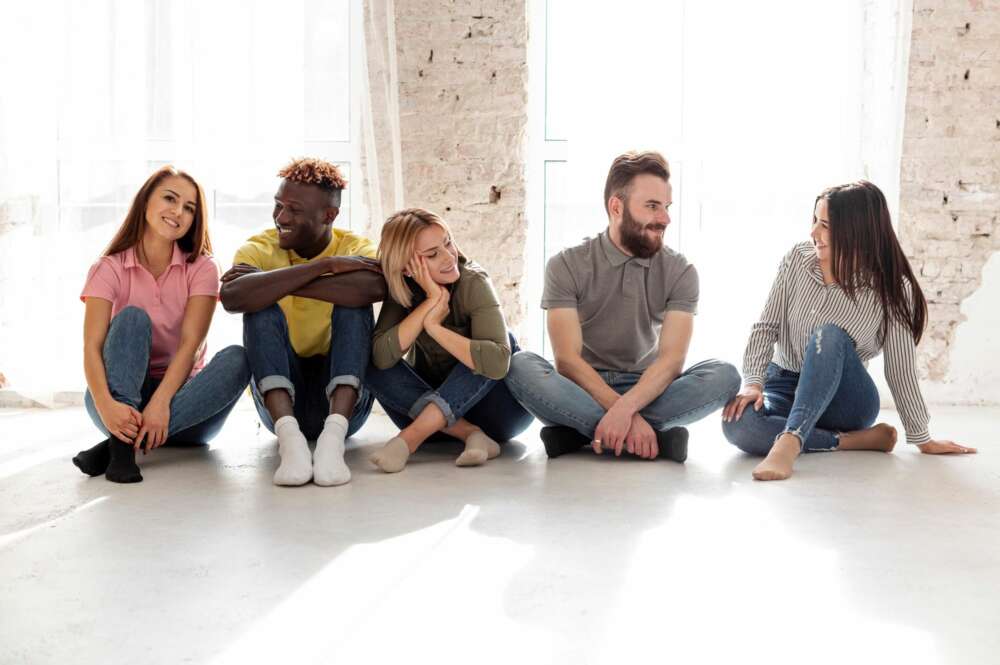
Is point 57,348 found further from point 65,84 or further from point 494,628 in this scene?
point 494,628

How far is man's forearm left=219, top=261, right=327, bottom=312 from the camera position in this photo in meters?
2.70

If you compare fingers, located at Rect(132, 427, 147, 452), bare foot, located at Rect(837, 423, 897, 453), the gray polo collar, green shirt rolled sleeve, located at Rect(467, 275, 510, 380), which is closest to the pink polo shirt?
fingers, located at Rect(132, 427, 147, 452)

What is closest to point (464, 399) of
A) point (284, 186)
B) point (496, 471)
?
point (496, 471)

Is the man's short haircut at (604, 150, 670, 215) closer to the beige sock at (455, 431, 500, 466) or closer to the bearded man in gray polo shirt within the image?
the bearded man in gray polo shirt

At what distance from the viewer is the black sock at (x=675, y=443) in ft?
9.21

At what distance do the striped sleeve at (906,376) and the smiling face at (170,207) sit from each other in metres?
2.21

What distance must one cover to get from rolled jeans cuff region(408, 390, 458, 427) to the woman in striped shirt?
0.86 m

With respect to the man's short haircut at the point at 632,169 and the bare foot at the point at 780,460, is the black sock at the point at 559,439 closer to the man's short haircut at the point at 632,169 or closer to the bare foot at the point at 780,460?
the bare foot at the point at 780,460

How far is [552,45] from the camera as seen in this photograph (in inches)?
168

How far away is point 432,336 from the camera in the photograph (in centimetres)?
278

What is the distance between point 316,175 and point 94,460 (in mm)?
1074

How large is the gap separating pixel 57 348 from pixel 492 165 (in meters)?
2.03

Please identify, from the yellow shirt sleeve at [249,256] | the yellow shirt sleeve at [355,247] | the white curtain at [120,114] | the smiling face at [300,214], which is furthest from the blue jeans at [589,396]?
the white curtain at [120,114]

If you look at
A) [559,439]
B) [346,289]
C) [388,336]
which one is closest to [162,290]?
[346,289]
